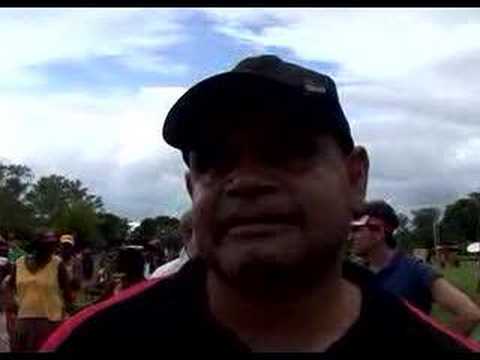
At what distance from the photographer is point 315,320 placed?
1.65 m

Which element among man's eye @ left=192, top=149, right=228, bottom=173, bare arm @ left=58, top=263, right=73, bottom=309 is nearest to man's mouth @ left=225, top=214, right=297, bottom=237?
man's eye @ left=192, top=149, right=228, bottom=173

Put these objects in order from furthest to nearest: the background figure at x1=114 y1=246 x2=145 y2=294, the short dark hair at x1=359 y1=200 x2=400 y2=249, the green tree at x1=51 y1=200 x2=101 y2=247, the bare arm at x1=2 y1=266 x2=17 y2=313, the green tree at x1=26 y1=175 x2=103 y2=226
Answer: the green tree at x1=26 y1=175 x2=103 y2=226, the green tree at x1=51 y1=200 x2=101 y2=247, the bare arm at x1=2 y1=266 x2=17 y2=313, the background figure at x1=114 y1=246 x2=145 y2=294, the short dark hair at x1=359 y1=200 x2=400 y2=249

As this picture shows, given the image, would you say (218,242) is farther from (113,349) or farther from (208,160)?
(113,349)

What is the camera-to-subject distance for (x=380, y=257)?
535 cm

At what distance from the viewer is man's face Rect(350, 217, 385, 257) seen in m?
5.36

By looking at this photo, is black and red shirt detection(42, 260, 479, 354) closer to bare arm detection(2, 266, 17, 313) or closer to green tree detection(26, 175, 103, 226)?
bare arm detection(2, 266, 17, 313)

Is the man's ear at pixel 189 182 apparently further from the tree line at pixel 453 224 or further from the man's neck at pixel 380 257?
the tree line at pixel 453 224

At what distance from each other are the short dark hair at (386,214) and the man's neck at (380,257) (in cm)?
7

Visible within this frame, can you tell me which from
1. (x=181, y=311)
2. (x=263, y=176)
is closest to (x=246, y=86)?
(x=263, y=176)

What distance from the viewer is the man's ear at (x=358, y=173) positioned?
1.69 metres

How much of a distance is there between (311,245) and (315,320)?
17 centimetres

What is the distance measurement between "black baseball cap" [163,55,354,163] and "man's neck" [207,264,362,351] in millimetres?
238

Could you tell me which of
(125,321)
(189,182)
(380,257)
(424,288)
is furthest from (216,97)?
(380,257)

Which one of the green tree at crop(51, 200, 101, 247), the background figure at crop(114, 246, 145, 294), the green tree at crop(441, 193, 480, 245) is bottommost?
the green tree at crop(441, 193, 480, 245)
